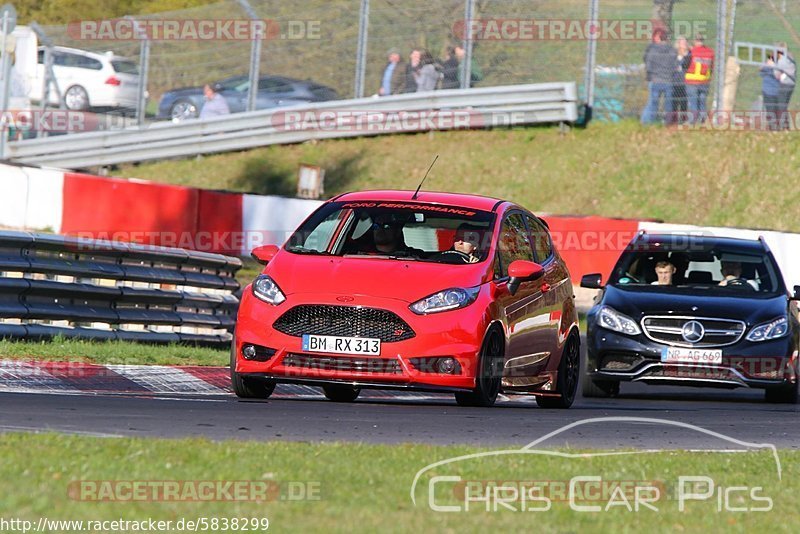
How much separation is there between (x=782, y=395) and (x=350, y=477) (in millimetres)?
8183

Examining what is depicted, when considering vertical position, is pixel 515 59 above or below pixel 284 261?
above

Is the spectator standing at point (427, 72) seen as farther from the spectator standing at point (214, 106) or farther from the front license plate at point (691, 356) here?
the front license plate at point (691, 356)

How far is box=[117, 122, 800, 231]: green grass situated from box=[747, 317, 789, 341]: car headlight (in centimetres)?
1382

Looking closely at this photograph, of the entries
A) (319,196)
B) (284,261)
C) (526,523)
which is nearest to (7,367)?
(284,261)

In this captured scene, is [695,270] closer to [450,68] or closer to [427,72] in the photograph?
[450,68]

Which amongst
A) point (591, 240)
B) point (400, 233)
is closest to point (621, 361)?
point (400, 233)

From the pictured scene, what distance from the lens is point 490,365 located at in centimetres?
1062

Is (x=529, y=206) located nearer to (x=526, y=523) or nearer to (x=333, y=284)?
(x=333, y=284)

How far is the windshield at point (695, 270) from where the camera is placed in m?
14.3

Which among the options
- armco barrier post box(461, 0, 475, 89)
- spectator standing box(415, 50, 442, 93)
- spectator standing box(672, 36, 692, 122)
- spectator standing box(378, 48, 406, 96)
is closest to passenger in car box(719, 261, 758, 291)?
spectator standing box(672, 36, 692, 122)

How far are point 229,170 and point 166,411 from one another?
24486 millimetres

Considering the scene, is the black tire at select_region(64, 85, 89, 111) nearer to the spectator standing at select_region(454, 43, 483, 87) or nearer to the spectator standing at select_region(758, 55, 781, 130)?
the spectator standing at select_region(454, 43, 483, 87)

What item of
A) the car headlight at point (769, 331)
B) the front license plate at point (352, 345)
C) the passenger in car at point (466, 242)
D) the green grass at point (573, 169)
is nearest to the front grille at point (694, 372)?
the car headlight at point (769, 331)

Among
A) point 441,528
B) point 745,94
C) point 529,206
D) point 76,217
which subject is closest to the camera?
point 441,528
